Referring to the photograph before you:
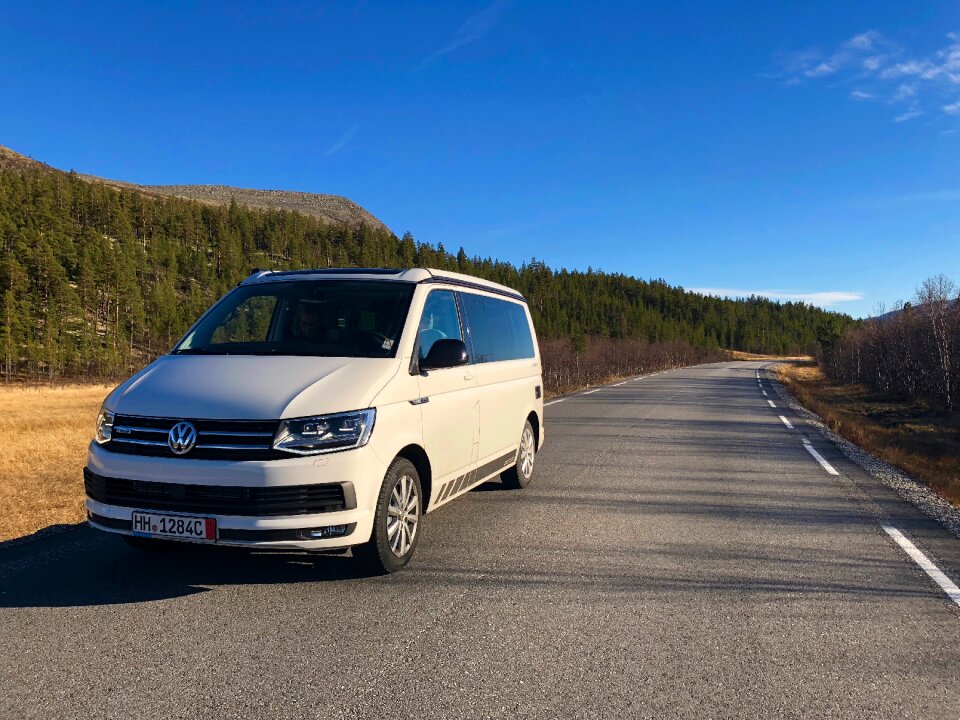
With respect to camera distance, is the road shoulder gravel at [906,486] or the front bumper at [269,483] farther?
the road shoulder gravel at [906,486]

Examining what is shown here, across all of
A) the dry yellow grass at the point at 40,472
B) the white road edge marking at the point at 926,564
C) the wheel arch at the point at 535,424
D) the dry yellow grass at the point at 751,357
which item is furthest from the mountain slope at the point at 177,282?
the white road edge marking at the point at 926,564

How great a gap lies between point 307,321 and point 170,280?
112 meters

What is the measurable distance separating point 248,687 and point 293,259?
126578 millimetres

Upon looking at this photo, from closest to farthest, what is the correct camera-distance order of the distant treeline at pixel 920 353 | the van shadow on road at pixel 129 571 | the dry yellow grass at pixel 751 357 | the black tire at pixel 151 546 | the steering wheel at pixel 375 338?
the van shadow on road at pixel 129 571 < the black tire at pixel 151 546 < the steering wheel at pixel 375 338 < the distant treeline at pixel 920 353 < the dry yellow grass at pixel 751 357

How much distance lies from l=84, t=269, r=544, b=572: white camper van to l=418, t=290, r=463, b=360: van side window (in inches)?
0.7

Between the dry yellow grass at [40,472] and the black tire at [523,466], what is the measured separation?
4308 mm

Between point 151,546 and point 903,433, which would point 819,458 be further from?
point 903,433

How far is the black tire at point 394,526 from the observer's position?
4372 mm

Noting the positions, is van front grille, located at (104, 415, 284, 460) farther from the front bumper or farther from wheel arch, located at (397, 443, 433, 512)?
wheel arch, located at (397, 443, 433, 512)

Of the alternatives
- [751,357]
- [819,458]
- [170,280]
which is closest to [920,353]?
[819,458]

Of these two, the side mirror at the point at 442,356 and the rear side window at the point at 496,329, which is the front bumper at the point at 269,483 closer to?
the side mirror at the point at 442,356

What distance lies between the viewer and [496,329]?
7.02 meters

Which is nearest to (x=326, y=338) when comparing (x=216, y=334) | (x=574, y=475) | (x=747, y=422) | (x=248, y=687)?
(x=216, y=334)

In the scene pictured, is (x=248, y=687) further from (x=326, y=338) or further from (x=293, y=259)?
(x=293, y=259)
